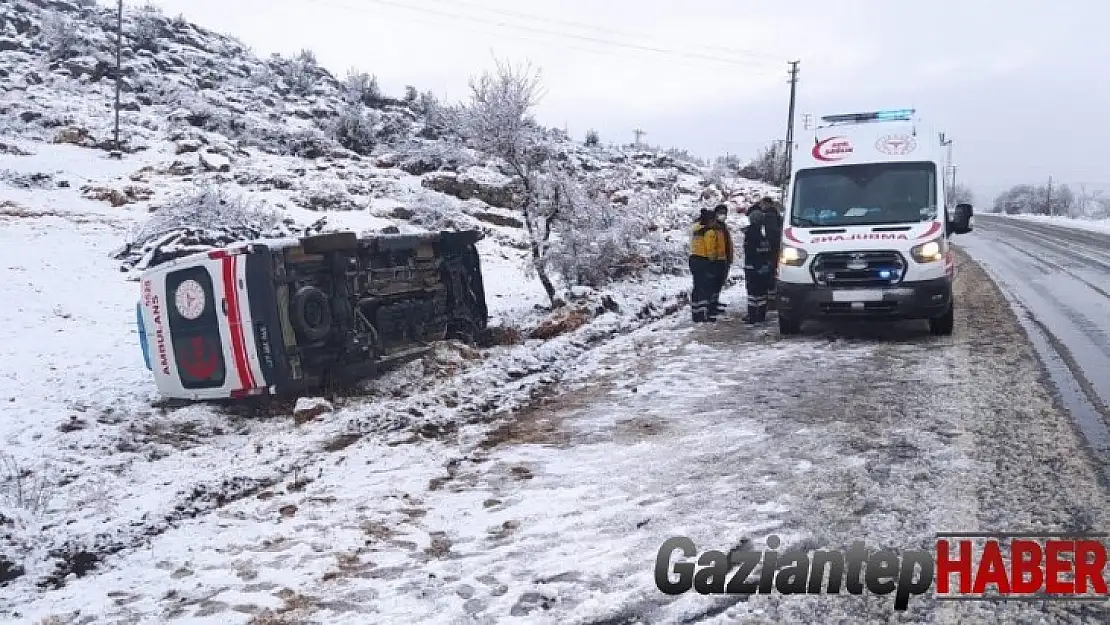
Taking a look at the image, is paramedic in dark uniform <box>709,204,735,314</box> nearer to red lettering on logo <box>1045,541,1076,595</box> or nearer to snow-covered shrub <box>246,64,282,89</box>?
red lettering on logo <box>1045,541,1076,595</box>

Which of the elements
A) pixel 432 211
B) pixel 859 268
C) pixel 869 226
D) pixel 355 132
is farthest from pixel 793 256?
pixel 355 132

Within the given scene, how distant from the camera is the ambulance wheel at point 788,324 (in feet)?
31.4

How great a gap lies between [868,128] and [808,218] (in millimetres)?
1539

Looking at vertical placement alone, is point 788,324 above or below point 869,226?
below

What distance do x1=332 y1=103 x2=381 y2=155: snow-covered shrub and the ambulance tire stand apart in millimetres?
25542

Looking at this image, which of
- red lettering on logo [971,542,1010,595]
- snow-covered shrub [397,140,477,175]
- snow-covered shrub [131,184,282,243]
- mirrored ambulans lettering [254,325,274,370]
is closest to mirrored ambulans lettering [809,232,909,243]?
red lettering on logo [971,542,1010,595]

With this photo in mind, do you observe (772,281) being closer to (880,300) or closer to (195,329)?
(880,300)

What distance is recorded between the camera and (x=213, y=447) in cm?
670

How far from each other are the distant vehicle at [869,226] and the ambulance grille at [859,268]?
0.01 m

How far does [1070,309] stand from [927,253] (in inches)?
170

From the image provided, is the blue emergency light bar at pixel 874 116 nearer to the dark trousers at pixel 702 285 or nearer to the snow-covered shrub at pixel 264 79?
the dark trousers at pixel 702 285

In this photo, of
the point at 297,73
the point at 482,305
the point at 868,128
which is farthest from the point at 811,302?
the point at 297,73

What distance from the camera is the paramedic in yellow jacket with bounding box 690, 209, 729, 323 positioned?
1089cm
